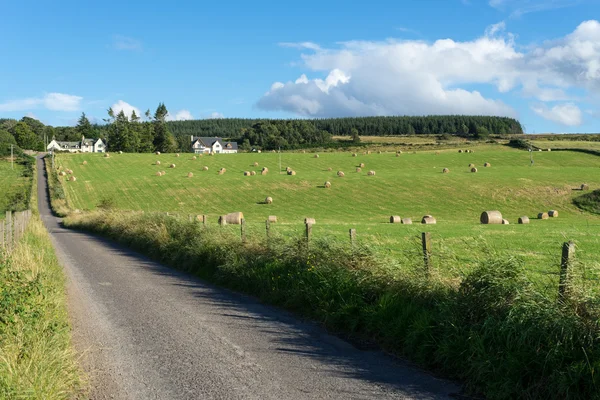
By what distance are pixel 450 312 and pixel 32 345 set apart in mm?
5980

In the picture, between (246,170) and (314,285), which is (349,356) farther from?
(246,170)

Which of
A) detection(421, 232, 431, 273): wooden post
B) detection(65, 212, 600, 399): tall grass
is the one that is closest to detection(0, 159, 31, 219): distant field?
detection(65, 212, 600, 399): tall grass

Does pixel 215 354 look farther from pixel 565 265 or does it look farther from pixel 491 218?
pixel 491 218

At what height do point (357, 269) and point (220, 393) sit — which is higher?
point (357, 269)

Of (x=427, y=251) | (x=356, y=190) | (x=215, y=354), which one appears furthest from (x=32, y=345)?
(x=356, y=190)

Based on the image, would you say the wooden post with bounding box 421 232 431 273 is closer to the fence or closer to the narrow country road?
the narrow country road

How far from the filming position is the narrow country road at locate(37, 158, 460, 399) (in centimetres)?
725

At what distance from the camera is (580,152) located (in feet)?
299

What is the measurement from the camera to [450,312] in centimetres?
843

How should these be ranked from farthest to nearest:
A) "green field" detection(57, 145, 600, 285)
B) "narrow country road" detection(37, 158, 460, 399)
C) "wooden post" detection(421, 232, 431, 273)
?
"green field" detection(57, 145, 600, 285) < "wooden post" detection(421, 232, 431, 273) < "narrow country road" detection(37, 158, 460, 399)

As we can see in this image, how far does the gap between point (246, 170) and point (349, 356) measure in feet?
240

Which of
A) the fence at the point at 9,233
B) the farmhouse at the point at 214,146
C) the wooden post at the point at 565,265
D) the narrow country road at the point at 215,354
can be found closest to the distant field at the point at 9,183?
the fence at the point at 9,233

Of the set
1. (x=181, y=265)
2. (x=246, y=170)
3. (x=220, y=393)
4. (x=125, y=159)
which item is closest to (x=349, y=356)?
(x=220, y=393)

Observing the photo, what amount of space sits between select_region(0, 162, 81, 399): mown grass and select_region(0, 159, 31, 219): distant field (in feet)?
180
